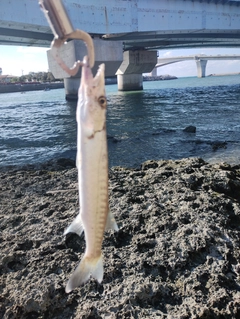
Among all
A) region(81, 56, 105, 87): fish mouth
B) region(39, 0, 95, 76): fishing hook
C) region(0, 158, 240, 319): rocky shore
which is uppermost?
region(39, 0, 95, 76): fishing hook

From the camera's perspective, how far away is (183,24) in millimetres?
30688

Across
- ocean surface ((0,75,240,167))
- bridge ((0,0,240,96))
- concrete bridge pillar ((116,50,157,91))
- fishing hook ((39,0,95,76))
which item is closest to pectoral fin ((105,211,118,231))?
fishing hook ((39,0,95,76))

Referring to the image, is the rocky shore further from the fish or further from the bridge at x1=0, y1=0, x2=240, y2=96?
the bridge at x1=0, y1=0, x2=240, y2=96

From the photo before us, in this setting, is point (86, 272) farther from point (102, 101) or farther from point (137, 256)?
point (102, 101)

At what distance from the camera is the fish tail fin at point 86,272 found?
228 cm

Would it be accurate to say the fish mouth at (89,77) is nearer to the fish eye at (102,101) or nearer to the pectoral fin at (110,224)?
the fish eye at (102,101)

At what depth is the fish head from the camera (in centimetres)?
191

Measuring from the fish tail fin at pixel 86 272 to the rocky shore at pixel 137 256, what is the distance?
0.55 meters

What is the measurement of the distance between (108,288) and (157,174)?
10.7ft

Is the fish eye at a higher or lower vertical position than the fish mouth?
lower

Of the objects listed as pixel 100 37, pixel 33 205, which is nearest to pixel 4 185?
pixel 33 205

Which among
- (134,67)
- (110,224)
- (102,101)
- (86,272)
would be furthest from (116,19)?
(86,272)

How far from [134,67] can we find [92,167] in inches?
2055

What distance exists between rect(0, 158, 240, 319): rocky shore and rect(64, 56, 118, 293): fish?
0.69 metres
